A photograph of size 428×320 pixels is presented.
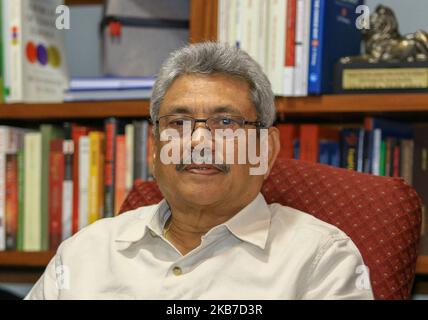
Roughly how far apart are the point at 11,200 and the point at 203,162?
2.78 feet

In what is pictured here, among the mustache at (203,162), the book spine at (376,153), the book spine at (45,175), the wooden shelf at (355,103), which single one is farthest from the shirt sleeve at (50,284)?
the book spine at (376,153)

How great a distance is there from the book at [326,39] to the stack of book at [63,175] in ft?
1.41

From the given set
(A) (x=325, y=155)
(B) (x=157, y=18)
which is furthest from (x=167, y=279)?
(B) (x=157, y=18)

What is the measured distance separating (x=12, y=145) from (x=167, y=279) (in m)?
0.81

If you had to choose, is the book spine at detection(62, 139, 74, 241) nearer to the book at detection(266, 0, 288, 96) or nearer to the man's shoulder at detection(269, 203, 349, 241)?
the book at detection(266, 0, 288, 96)

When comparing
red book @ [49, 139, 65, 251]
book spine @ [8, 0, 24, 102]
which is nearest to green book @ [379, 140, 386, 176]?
red book @ [49, 139, 65, 251]

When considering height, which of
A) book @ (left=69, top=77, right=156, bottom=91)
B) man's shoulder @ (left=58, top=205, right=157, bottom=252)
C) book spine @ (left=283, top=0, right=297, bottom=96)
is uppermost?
book spine @ (left=283, top=0, right=297, bottom=96)

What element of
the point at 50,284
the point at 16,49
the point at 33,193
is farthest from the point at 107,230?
the point at 16,49

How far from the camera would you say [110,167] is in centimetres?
177

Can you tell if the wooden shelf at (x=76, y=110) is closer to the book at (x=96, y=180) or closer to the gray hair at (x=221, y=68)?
the book at (x=96, y=180)

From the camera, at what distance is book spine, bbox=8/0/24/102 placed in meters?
1.79

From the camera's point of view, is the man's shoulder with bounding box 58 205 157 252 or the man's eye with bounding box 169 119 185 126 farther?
the man's shoulder with bounding box 58 205 157 252

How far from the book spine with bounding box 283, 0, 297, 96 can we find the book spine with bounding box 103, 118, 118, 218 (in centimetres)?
44

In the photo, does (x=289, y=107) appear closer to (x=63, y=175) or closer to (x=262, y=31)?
(x=262, y=31)
